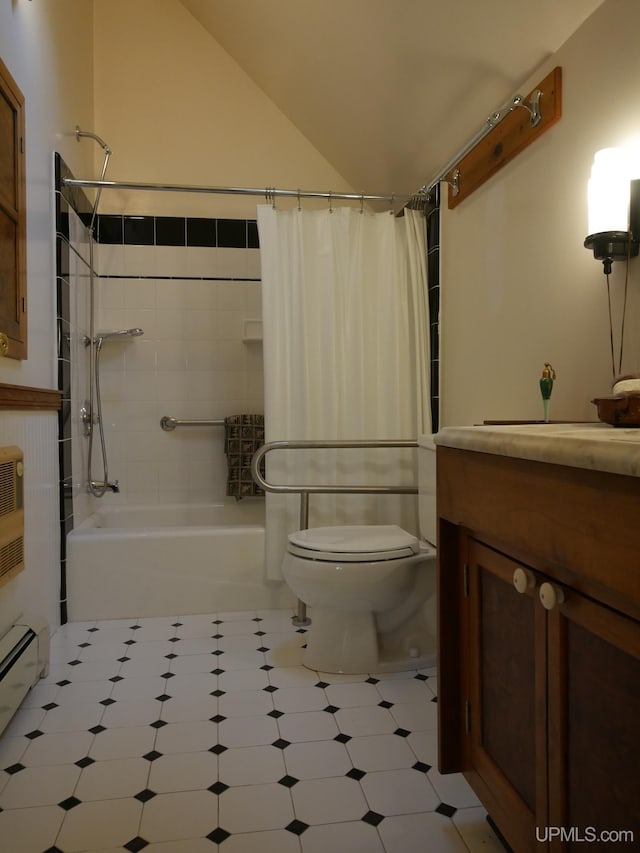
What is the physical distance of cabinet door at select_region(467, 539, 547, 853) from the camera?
93cm

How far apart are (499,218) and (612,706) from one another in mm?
1660

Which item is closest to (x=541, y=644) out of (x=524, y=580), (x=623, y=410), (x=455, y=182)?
(x=524, y=580)

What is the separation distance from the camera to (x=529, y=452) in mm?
870

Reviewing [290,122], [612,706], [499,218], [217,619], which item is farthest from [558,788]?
[290,122]

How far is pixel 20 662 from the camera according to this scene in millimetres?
1699

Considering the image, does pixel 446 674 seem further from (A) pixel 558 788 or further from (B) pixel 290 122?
(B) pixel 290 122

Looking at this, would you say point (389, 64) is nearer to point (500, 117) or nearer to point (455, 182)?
point (455, 182)

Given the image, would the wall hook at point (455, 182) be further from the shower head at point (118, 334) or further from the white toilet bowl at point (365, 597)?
the shower head at point (118, 334)

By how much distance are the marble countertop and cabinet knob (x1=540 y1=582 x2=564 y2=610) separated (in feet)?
0.59

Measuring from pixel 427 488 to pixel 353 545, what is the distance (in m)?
0.31

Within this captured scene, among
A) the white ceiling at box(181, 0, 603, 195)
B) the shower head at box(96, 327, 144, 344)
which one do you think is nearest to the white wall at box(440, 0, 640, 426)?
the white ceiling at box(181, 0, 603, 195)

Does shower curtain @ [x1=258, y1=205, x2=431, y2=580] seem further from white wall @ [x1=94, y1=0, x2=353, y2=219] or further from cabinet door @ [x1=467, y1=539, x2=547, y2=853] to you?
cabinet door @ [x1=467, y1=539, x2=547, y2=853]

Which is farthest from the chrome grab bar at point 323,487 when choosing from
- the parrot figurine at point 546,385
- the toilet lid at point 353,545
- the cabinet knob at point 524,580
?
the cabinet knob at point 524,580

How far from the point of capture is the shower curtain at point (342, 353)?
2541mm
